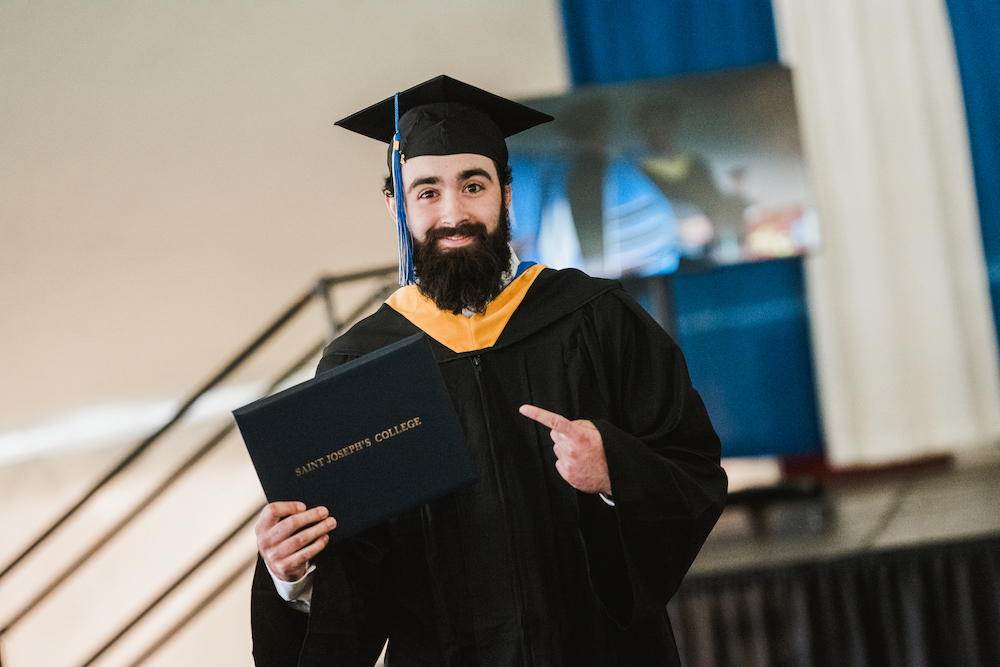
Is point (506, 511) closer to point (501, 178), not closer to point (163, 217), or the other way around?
point (501, 178)

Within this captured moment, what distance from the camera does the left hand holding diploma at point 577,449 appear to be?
1.37 m

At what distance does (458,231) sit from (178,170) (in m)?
3.37

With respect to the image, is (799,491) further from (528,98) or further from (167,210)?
(167,210)

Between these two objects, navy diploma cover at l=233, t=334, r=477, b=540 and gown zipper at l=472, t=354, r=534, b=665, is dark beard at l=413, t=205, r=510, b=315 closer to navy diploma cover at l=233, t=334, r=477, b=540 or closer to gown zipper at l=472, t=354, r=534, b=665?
gown zipper at l=472, t=354, r=534, b=665

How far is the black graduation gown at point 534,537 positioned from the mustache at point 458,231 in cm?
17

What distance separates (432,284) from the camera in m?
1.60

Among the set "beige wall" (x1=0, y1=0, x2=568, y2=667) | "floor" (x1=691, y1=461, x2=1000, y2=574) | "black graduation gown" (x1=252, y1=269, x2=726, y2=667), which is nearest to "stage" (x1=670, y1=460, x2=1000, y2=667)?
"floor" (x1=691, y1=461, x2=1000, y2=574)

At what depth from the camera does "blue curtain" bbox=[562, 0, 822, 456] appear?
4605mm

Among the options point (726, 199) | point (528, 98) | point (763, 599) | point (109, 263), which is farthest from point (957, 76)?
point (109, 263)

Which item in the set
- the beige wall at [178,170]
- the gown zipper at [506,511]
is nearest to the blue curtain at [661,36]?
the beige wall at [178,170]

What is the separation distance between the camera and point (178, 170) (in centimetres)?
448

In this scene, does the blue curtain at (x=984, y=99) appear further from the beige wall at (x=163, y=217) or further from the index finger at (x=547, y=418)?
the index finger at (x=547, y=418)

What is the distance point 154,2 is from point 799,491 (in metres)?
4.18

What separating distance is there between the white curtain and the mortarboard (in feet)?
10.9
